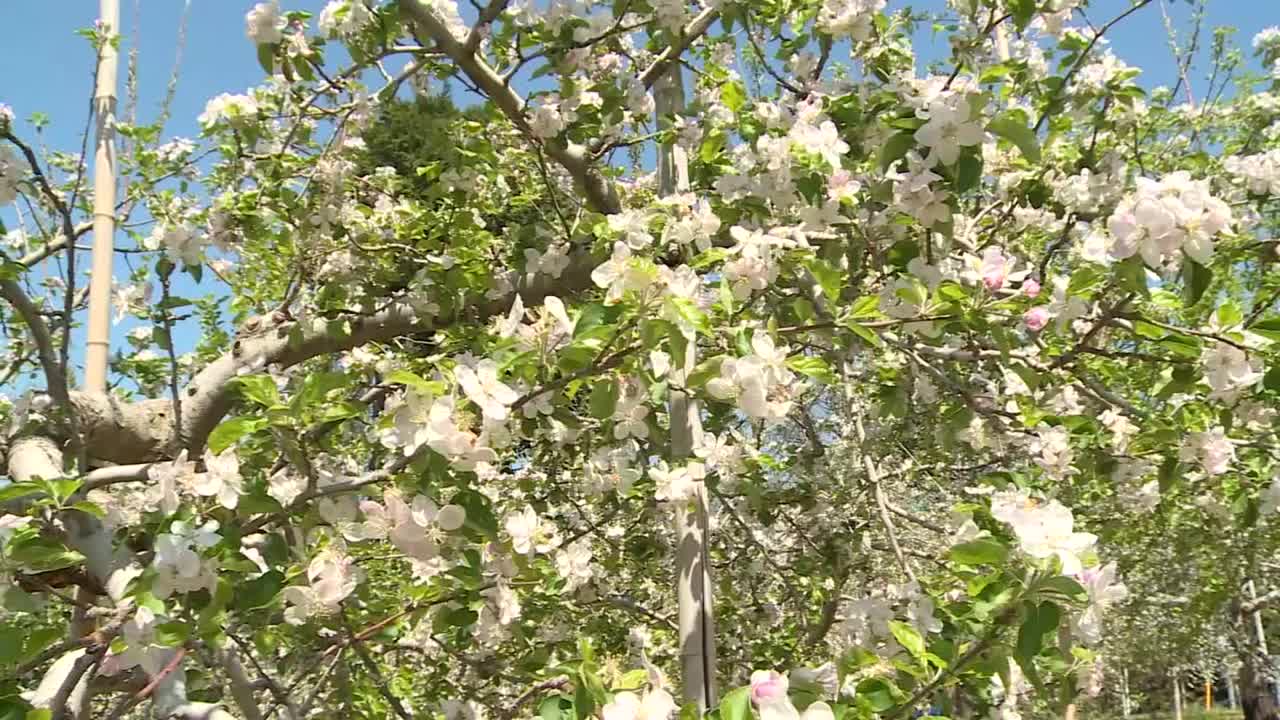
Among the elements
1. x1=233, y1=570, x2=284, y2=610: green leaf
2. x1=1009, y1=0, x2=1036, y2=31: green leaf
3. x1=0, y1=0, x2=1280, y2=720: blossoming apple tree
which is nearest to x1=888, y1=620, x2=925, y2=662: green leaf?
x1=0, y1=0, x2=1280, y2=720: blossoming apple tree

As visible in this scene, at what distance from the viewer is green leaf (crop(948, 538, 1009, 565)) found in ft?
3.55

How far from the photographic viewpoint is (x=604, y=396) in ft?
3.82

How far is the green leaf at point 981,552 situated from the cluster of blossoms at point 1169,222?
1.59 ft

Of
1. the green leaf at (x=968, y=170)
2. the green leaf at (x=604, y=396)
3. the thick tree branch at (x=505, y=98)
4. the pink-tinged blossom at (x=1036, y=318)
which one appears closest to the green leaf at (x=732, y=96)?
the thick tree branch at (x=505, y=98)

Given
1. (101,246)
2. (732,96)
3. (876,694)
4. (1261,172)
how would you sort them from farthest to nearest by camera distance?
1. (101,246)
2. (1261,172)
3. (732,96)
4. (876,694)

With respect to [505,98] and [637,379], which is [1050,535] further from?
[505,98]

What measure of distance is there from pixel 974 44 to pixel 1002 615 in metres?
1.10

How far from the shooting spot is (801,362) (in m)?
1.21

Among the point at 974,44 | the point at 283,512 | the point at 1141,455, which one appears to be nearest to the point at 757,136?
the point at 974,44

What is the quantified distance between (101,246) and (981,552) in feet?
7.59

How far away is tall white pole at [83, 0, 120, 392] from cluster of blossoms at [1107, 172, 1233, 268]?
7.60 ft

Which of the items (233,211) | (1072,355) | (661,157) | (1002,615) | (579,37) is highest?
(579,37)

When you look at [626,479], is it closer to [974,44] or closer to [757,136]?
[757,136]

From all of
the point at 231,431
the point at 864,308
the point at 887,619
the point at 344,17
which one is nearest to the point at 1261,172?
the point at 864,308
